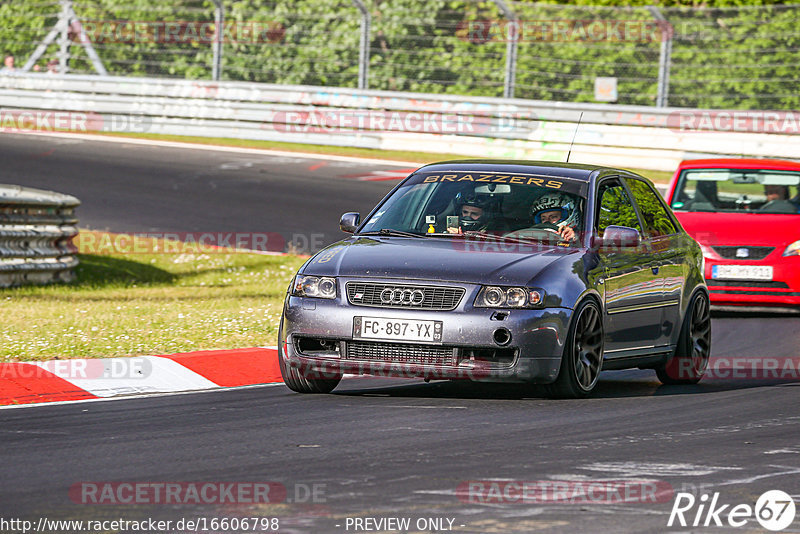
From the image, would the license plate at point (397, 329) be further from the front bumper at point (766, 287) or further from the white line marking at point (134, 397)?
the front bumper at point (766, 287)

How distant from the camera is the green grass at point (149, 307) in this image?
1042 cm

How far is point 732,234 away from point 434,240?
19.9 ft

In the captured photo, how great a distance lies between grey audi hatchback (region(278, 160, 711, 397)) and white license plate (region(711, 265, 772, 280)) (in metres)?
3.88

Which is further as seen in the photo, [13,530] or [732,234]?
[732,234]

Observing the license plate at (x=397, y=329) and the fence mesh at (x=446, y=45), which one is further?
the fence mesh at (x=446, y=45)

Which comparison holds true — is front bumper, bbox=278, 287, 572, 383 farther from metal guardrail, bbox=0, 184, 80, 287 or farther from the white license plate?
metal guardrail, bbox=0, 184, 80, 287

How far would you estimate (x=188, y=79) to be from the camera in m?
29.0

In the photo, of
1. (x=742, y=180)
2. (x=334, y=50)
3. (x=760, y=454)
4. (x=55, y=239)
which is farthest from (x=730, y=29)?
(x=760, y=454)

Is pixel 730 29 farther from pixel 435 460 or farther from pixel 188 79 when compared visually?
pixel 435 460

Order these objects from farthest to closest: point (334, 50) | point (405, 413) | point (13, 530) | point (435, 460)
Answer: point (334, 50)
point (405, 413)
point (435, 460)
point (13, 530)
